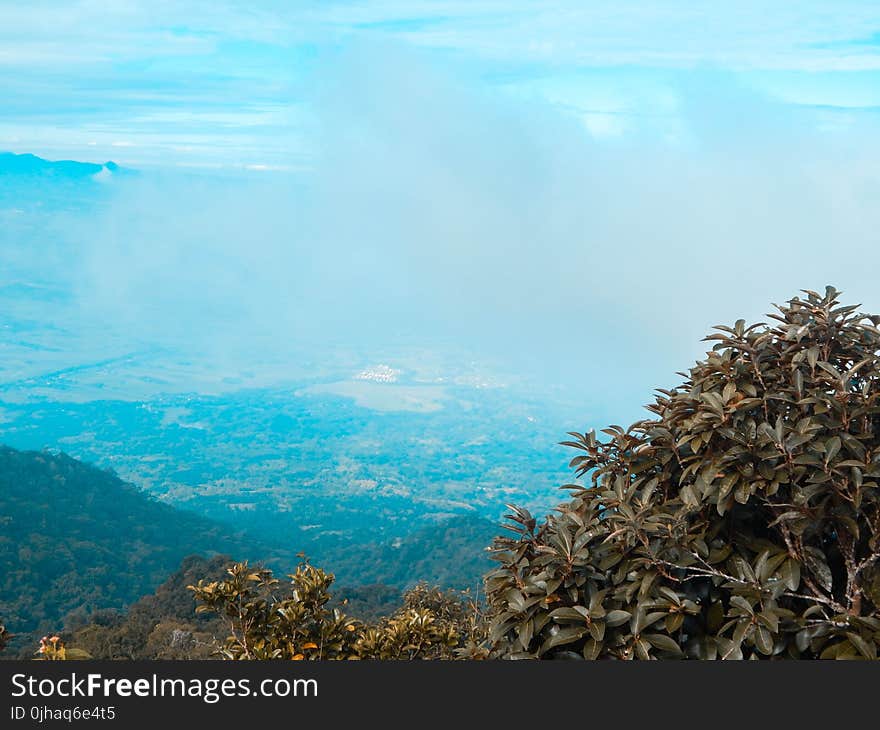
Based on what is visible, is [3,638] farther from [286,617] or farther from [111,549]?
[111,549]

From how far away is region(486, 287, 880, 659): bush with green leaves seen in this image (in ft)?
9.09

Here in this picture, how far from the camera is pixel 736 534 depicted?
10.00 ft

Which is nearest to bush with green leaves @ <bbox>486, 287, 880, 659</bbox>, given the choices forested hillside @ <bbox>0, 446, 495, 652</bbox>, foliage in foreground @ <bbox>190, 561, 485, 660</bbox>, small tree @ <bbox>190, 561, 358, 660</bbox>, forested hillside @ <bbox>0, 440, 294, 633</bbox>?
foliage in foreground @ <bbox>190, 561, 485, 660</bbox>

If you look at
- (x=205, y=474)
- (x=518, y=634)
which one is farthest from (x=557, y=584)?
(x=205, y=474)

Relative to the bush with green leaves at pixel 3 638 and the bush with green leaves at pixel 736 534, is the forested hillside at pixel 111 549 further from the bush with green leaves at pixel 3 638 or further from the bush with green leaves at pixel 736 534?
the bush with green leaves at pixel 736 534

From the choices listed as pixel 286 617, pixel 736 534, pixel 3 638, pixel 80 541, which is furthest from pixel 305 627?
pixel 80 541

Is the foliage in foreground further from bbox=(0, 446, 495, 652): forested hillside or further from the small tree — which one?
bbox=(0, 446, 495, 652): forested hillside

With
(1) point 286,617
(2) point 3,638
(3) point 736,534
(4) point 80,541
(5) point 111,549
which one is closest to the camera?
(3) point 736,534

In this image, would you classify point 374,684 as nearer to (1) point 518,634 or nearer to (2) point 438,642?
(1) point 518,634

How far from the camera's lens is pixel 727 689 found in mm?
2459

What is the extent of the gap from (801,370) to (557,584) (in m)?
1.24

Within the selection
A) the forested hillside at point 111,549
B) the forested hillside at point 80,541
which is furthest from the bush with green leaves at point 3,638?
the forested hillside at point 80,541

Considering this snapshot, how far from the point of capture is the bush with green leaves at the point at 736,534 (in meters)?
2.77

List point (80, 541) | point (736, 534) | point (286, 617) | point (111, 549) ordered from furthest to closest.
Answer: point (111, 549)
point (80, 541)
point (286, 617)
point (736, 534)
